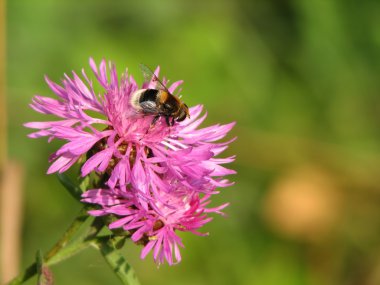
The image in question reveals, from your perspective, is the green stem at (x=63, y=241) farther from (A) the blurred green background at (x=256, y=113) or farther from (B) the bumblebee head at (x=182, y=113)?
(A) the blurred green background at (x=256, y=113)

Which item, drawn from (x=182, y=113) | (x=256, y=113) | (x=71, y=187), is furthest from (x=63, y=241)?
(x=256, y=113)

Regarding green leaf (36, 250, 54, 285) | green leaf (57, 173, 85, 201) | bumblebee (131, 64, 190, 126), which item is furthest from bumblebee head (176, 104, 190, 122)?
green leaf (36, 250, 54, 285)

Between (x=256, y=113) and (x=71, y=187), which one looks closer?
(x=71, y=187)

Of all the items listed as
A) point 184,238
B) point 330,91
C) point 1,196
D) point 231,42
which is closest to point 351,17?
point 330,91

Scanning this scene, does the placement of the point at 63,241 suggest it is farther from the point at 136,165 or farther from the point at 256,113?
the point at 256,113

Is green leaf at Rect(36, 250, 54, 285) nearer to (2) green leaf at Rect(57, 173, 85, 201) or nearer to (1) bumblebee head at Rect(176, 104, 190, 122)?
(2) green leaf at Rect(57, 173, 85, 201)

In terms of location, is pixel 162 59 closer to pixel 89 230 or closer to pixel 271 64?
pixel 271 64

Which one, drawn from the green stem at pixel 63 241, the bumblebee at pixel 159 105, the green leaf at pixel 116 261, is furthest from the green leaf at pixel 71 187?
the bumblebee at pixel 159 105
